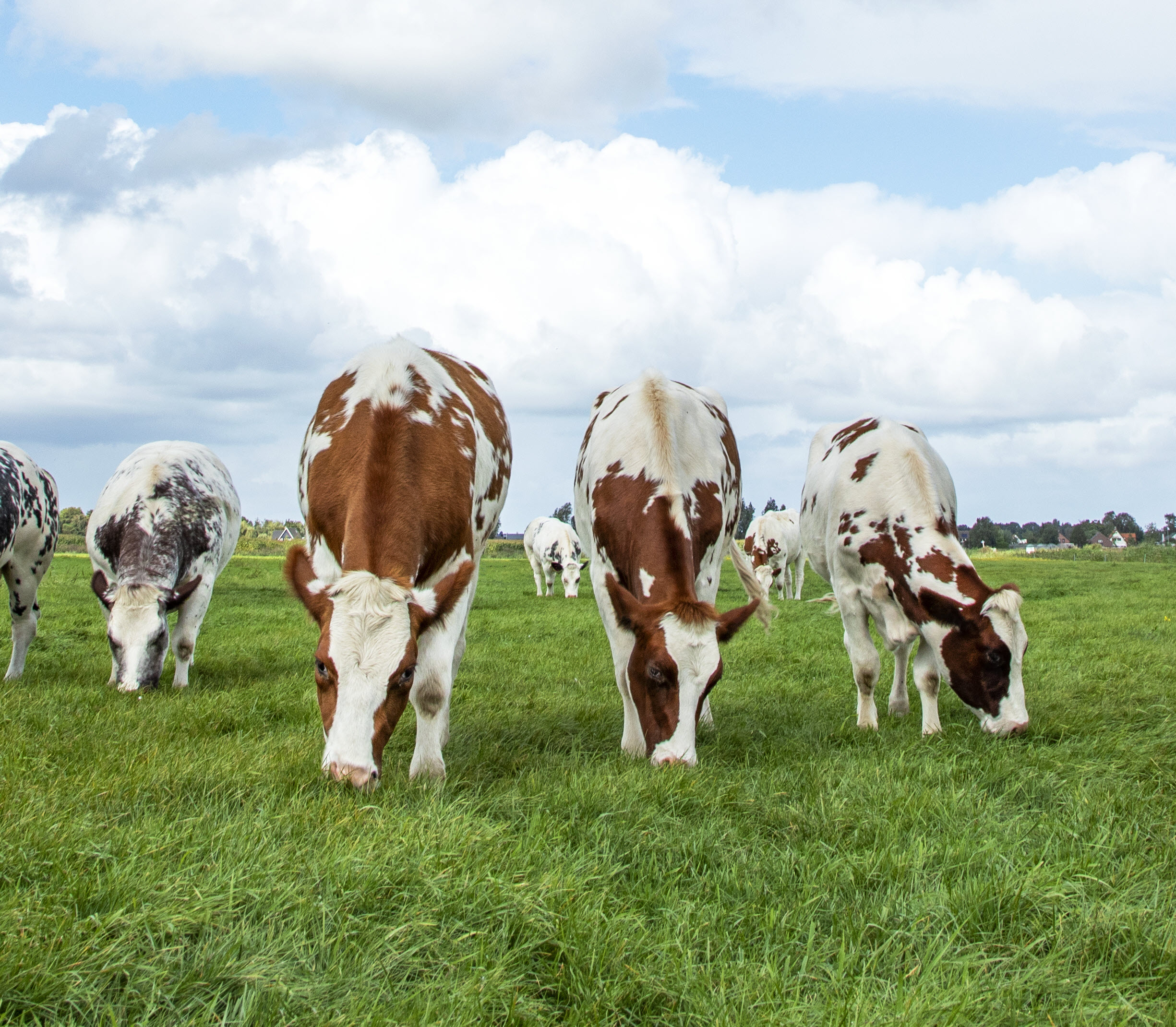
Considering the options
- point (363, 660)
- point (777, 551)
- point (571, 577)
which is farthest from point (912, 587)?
point (777, 551)

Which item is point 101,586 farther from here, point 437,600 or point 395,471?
point 437,600

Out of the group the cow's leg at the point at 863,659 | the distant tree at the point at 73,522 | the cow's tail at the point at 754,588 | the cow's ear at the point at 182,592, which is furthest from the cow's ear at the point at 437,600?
the distant tree at the point at 73,522

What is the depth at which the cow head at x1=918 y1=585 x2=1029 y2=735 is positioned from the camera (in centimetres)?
686

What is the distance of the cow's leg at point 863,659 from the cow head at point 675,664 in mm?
2351

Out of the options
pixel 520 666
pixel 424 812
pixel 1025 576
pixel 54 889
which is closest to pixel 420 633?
pixel 424 812

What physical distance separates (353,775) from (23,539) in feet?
24.4

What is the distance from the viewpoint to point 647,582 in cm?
591

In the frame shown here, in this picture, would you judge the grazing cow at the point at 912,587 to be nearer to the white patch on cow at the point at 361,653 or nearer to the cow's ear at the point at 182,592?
the white patch on cow at the point at 361,653

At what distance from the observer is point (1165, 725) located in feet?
22.6

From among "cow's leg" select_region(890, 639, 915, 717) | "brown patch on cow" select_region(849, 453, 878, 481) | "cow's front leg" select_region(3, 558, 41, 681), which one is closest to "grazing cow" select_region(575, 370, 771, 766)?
"brown patch on cow" select_region(849, 453, 878, 481)

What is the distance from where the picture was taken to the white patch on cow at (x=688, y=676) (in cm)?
541

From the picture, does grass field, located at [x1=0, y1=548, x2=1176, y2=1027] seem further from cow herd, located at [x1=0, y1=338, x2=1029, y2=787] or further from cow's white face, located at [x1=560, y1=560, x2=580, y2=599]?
cow's white face, located at [x1=560, y1=560, x2=580, y2=599]

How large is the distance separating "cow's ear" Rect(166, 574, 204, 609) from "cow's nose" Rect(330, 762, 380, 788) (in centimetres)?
558

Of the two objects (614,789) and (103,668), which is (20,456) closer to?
(103,668)
